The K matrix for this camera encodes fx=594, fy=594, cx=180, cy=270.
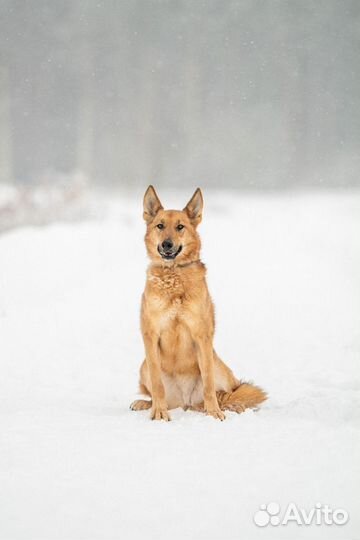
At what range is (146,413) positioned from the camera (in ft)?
12.6

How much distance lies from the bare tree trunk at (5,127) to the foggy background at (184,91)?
5 centimetres

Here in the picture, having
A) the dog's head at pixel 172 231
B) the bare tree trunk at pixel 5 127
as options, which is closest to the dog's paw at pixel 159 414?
the dog's head at pixel 172 231

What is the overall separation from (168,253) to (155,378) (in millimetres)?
781

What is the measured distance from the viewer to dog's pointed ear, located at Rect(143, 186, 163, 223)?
3.86 m

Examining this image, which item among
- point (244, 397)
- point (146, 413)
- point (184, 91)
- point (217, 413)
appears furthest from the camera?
point (184, 91)

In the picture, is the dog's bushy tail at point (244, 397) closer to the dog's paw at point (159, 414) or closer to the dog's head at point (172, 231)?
the dog's paw at point (159, 414)

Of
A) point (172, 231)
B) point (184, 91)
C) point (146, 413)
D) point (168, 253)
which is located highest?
point (184, 91)

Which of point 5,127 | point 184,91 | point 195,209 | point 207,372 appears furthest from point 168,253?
point 184,91

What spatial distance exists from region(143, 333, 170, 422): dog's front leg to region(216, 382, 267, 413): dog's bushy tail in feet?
1.41

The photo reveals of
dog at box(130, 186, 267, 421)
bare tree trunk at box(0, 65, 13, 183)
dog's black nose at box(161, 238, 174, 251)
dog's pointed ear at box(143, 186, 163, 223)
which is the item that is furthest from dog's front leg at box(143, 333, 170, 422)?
bare tree trunk at box(0, 65, 13, 183)

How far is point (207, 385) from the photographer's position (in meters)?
3.69

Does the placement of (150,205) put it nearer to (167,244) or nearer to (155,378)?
(167,244)

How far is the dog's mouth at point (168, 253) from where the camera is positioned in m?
3.69

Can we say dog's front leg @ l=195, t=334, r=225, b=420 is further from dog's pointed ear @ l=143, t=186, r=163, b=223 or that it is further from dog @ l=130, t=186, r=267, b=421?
dog's pointed ear @ l=143, t=186, r=163, b=223
